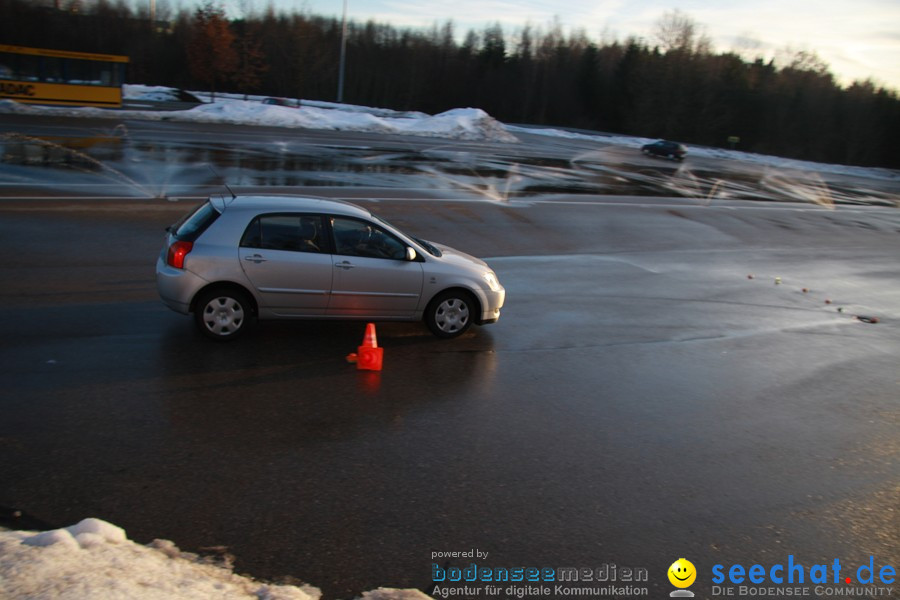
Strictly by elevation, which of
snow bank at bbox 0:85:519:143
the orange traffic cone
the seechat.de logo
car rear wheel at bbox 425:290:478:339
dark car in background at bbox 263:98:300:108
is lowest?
the seechat.de logo

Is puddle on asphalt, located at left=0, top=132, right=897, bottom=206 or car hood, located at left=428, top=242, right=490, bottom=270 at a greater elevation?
puddle on asphalt, located at left=0, top=132, right=897, bottom=206

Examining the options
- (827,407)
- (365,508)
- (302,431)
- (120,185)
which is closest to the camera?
(365,508)

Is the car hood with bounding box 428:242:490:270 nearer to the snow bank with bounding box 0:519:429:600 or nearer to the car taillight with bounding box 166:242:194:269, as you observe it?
the car taillight with bounding box 166:242:194:269

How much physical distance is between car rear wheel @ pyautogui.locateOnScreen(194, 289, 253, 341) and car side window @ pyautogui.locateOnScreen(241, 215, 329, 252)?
579mm

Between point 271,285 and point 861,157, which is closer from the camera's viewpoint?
point 271,285

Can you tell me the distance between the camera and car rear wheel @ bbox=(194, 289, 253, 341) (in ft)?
24.9

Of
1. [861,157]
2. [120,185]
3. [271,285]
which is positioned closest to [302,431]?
[271,285]

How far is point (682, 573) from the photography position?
14.5ft

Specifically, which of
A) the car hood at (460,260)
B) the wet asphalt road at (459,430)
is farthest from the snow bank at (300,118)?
the car hood at (460,260)

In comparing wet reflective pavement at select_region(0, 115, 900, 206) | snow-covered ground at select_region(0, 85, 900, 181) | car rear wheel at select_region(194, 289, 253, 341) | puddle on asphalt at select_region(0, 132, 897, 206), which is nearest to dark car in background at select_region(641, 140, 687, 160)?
wet reflective pavement at select_region(0, 115, 900, 206)

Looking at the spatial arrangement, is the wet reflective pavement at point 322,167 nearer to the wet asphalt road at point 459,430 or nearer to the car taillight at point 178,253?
the wet asphalt road at point 459,430

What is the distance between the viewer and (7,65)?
3109cm

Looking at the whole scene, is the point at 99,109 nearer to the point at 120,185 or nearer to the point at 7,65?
the point at 7,65

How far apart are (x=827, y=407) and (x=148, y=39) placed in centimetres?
8159
